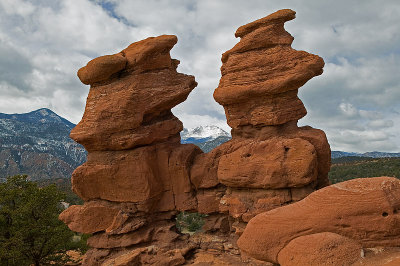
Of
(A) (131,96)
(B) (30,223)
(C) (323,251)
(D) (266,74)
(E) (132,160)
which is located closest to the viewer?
(C) (323,251)

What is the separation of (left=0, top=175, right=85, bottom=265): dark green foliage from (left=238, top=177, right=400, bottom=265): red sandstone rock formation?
16.0 m

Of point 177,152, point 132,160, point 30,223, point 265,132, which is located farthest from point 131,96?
point 30,223

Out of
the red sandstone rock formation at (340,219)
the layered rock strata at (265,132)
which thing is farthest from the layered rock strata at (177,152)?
the red sandstone rock formation at (340,219)

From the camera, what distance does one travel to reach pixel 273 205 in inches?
545

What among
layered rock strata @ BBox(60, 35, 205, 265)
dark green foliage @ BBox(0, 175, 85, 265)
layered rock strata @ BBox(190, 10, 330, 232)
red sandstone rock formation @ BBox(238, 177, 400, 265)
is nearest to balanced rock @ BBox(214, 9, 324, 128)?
layered rock strata @ BBox(190, 10, 330, 232)

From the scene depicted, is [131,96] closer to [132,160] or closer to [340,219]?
[132,160]

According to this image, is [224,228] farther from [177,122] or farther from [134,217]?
[177,122]

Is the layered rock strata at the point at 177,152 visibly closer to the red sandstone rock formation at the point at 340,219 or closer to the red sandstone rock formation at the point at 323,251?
the red sandstone rock formation at the point at 340,219

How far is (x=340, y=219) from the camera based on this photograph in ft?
26.4

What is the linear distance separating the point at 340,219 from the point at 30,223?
18.8 meters

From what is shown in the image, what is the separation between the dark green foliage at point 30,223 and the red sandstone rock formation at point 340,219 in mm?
15987

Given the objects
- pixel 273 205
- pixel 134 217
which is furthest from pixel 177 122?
pixel 273 205

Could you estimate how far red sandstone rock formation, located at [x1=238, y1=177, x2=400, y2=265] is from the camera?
310 inches

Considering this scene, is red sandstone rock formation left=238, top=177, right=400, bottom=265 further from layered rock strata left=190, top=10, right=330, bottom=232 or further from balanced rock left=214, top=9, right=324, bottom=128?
balanced rock left=214, top=9, right=324, bottom=128
